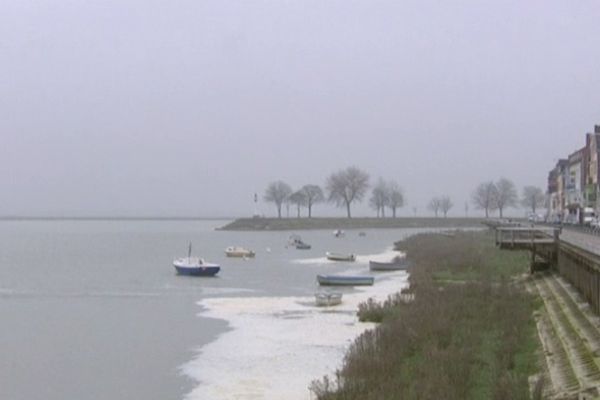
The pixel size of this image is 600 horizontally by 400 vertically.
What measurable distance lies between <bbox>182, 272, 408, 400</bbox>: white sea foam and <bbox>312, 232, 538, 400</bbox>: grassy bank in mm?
1335

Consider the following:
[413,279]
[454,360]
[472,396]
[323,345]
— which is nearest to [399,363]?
[454,360]

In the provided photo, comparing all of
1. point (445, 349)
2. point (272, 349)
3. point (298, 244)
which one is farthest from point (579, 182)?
point (445, 349)

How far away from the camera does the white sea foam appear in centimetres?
2344

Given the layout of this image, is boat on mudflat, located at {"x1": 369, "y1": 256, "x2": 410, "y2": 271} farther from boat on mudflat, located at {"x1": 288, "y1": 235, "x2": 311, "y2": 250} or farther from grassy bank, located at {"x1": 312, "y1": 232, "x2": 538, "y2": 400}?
boat on mudflat, located at {"x1": 288, "y1": 235, "x2": 311, "y2": 250}

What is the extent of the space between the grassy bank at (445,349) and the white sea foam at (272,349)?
1.34 metres

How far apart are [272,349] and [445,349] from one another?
7197mm

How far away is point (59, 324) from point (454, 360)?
22.7 meters

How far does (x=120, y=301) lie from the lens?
49.5 metres

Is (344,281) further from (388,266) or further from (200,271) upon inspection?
(200,271)

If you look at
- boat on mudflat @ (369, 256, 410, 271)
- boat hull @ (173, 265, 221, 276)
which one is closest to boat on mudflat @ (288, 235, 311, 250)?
boat on mudflat @ (369, 256, 410, 271)

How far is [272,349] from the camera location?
29500mm

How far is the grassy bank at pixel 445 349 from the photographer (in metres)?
19.3

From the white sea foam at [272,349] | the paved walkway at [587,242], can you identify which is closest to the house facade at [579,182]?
the paved walkway at [587,242]

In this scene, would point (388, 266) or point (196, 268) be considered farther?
point (388, 266)
